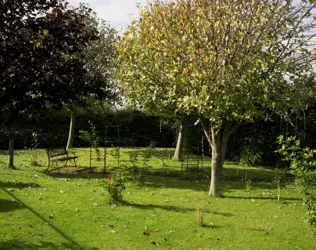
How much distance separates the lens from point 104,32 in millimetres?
23031

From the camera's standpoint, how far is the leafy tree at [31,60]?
5691mm

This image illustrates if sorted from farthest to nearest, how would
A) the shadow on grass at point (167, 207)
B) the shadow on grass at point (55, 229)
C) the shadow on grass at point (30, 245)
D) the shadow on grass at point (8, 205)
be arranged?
the shadow on grass at point (167, 207) → the shadow on grass at point (8, 205) → the shadow on grass at point (55, 229) → the shadow on grass at point (30, 245)

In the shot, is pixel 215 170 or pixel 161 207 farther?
pixel 215 170

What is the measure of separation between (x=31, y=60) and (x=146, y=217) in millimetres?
4424

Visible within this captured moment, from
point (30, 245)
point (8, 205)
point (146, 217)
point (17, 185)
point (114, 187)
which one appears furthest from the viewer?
point (17, 185)

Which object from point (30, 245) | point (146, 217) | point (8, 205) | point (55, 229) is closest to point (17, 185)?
point (8, 205)

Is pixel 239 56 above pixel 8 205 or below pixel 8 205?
above

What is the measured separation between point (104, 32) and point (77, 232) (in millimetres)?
17839

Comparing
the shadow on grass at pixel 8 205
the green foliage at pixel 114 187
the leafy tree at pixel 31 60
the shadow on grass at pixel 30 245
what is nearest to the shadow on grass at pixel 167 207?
the green foliage at pixel 114 187

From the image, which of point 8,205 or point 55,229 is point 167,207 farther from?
point 8,205

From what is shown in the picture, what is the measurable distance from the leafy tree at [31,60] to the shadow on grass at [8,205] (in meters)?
2.58

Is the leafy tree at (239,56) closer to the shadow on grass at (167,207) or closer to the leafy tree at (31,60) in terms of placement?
the shadow on grass at (167,207)

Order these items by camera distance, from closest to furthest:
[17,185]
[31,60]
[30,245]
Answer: [31,60] → [30,245] → [17,185]

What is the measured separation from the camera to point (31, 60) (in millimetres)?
5945
